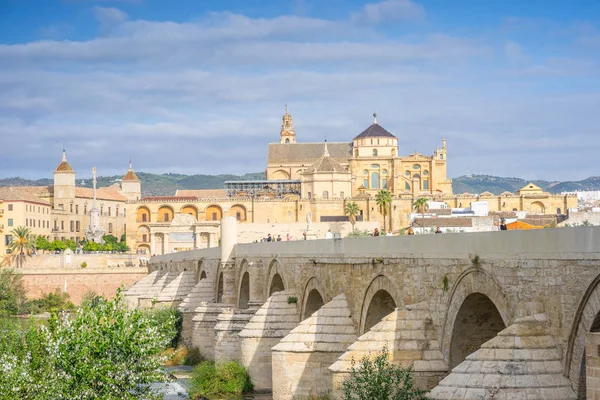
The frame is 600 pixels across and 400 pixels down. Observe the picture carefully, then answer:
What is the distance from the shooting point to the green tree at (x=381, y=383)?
15766 mm

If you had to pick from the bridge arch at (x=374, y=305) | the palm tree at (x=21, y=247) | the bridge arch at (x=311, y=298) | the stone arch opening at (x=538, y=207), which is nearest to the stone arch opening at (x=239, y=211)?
the palm tree at (x=21, y=247)

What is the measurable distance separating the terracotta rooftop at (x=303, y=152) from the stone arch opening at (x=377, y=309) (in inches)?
3951

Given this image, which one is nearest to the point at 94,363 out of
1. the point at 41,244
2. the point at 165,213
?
the point at 41,244

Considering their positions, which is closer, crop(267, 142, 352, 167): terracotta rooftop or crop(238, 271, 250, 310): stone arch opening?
crop(238, 271, 250, 310): stone arch opening

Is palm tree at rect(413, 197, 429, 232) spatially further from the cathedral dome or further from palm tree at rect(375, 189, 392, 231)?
the cathedral dome

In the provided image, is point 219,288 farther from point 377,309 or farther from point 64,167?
point 64,167

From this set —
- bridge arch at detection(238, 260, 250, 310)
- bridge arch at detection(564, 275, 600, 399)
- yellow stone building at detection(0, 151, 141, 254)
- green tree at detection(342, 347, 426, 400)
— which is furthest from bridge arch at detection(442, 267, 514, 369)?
yellow stone building at detection(0, 151, 141, 254)

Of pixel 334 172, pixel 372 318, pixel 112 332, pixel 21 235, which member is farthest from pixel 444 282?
pixel 334 172

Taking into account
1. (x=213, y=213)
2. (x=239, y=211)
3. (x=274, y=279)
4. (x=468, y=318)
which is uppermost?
(x=239, y=211)

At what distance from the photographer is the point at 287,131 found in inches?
5551

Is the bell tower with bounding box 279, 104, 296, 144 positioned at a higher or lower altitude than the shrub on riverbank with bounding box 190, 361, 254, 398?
higher

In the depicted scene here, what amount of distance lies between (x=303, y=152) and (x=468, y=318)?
351 feet

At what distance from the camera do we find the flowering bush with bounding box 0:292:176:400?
63.8ft

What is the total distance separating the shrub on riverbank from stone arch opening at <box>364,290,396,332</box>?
7988mm
